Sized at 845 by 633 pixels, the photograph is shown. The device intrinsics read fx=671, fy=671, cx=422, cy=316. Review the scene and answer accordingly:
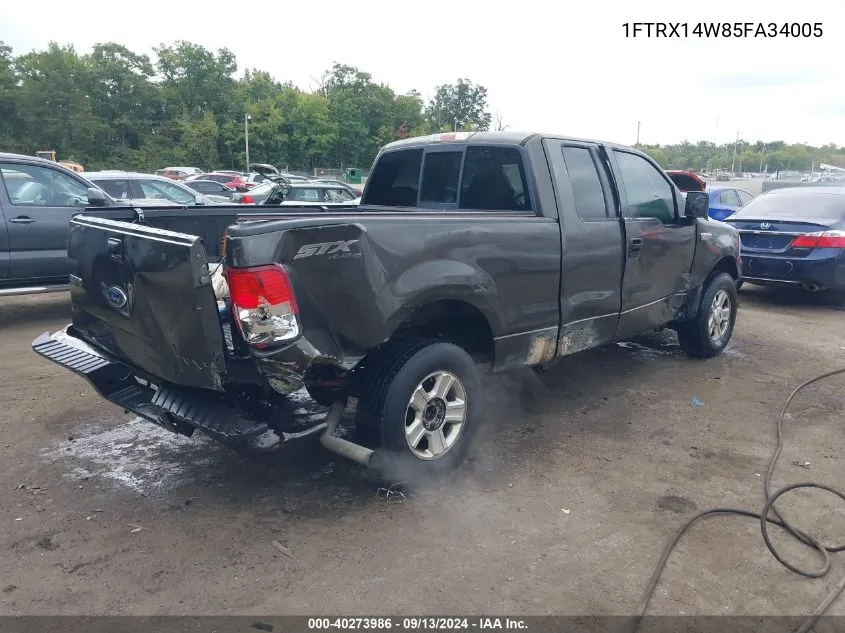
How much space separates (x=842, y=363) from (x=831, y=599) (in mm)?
4379

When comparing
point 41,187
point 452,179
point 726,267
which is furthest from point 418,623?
point 41,187

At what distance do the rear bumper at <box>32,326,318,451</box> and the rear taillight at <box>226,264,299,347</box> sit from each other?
16.6 inches

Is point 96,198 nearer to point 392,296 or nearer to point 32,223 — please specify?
point 32,223

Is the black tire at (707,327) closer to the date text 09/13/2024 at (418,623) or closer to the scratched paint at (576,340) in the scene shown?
the scratched paint at (576,340)

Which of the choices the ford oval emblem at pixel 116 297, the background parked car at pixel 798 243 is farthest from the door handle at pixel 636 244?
the background parked car at pixel 798 243

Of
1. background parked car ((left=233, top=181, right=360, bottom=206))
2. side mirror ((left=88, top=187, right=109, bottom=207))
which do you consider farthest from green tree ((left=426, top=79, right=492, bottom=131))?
side mirror ((left=88, top=187, right=109, bottom=207))

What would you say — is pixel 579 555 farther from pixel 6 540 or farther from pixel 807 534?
pixel 6 540

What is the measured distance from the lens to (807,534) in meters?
3.30

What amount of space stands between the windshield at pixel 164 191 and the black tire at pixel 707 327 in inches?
303

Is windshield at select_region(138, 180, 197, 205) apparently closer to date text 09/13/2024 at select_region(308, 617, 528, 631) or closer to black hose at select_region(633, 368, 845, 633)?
date text 09/13/2024 at select_region(308, 617, 528, 631)

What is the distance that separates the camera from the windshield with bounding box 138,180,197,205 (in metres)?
10.5

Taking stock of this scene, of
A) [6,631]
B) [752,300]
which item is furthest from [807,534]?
[752,300]

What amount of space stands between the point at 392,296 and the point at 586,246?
1739mm

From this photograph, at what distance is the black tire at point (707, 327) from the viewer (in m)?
6.09
